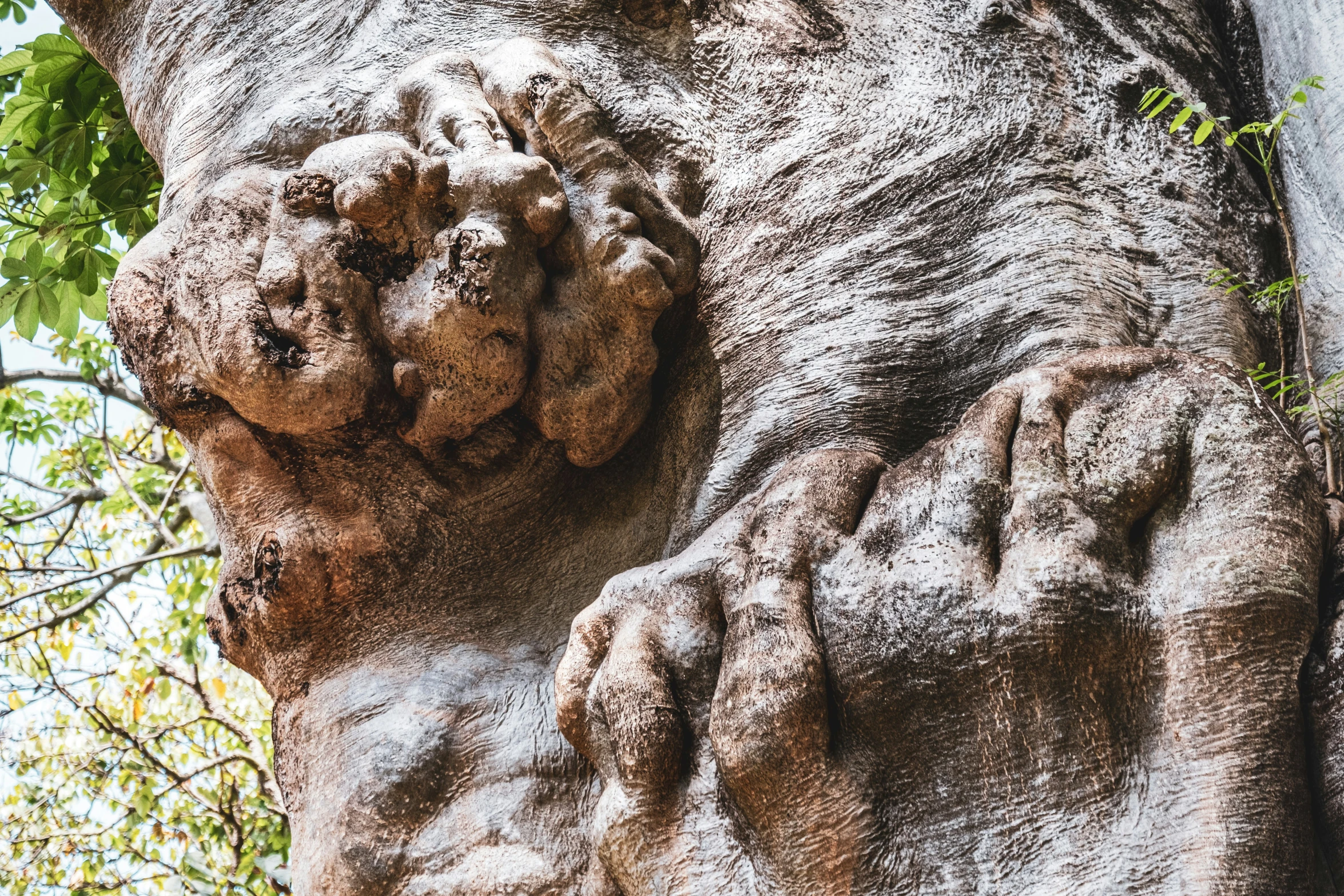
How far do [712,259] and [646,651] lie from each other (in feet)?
2.05

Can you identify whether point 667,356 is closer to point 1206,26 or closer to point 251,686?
point 1206,26

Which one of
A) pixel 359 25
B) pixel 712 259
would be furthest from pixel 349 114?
pixel 712 259

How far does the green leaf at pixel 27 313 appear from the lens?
285 centimetres

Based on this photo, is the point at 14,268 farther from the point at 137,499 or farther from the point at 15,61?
the point at 137,499

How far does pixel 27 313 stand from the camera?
2.86 m

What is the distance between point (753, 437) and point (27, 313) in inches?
78.4

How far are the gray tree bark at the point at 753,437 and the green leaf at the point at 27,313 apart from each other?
991mm

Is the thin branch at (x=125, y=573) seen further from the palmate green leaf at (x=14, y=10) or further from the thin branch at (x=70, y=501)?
the palmate green leaf at (x=14, y=10)

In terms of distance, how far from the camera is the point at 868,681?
1200mm

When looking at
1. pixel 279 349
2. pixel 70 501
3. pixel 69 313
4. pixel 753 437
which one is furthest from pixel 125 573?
pixel 753 437

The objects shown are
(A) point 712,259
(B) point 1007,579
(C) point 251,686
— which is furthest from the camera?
(C) point 251,686

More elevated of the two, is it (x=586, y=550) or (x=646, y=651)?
(x=586, y=550)

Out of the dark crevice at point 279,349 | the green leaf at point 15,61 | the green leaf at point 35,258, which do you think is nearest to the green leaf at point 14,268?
the green leaf at point 35,258

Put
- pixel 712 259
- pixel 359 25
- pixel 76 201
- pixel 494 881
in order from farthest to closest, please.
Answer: pixel 76 201 < pixel 359 25 < pixel 712 259 < pixel 494 881
